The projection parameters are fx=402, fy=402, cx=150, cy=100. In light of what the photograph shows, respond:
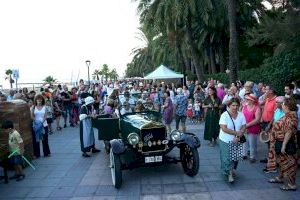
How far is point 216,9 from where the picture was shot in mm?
30328

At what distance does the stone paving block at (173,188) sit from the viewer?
7.54m

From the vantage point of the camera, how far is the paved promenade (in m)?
7.32

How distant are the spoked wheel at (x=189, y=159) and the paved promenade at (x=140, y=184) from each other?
15cm

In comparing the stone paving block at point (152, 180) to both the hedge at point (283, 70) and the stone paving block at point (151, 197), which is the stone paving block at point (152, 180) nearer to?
the stone paving block at point (151, 197)

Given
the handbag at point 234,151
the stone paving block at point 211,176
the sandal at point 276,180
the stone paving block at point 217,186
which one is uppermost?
the handbag at point 234,151

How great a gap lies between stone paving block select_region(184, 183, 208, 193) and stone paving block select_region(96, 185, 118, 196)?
137cm

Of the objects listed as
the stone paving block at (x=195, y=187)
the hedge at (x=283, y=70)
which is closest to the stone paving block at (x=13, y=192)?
the stone paving block at (x=195, y=187)

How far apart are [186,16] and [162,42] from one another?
59.0 feet

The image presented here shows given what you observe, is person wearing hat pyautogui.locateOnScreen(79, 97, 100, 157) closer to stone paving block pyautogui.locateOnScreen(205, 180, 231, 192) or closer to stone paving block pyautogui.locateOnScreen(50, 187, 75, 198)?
stone paving block pyautogui.locateOnScreen(50, 187, 75, 198)

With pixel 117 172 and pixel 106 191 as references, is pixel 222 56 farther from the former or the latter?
pixel 106 191

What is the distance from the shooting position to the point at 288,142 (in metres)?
7.10

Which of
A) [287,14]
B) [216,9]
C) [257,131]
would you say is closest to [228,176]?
[257,131]

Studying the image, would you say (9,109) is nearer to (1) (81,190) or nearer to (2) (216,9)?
(1) (81,190)

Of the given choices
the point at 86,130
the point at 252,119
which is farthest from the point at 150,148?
the point at 86,130
